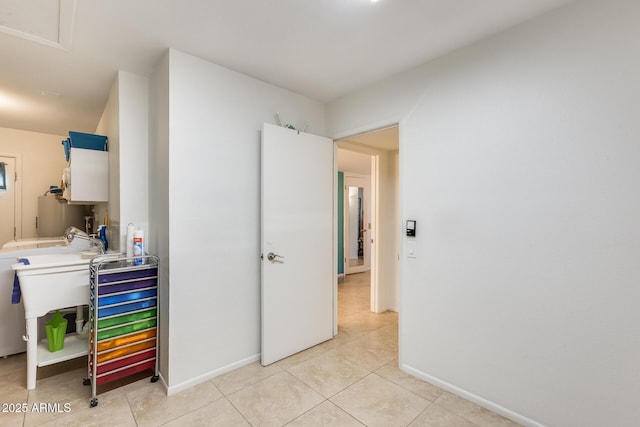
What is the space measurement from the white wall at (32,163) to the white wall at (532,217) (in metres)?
5.20

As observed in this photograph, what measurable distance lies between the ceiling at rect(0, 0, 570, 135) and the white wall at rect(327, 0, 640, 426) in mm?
281

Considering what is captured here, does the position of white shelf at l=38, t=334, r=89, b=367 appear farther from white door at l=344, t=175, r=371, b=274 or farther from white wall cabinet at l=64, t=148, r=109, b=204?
white door at l=344, t=175, r=371, b=274

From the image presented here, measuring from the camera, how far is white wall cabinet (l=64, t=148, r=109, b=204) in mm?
2600

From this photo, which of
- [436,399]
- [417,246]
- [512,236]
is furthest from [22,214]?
[512,236]

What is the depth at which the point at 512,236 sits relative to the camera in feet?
5.85

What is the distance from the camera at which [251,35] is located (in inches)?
74.2

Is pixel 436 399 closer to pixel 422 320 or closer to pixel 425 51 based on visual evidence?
pixel 422 320

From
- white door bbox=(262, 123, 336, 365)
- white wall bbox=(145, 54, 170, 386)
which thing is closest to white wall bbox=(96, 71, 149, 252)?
white wall bbox=(145, 54, 170, 386)

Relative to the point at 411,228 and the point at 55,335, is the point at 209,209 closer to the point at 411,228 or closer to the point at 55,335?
the point at 55,335

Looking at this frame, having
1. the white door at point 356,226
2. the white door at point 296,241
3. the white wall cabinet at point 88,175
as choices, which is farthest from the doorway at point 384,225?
the white wall cabinet at point 88,175

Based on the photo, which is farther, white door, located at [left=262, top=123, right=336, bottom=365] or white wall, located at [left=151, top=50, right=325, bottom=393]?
white door, located at [left=262, top=123, right=336, bottom=365]

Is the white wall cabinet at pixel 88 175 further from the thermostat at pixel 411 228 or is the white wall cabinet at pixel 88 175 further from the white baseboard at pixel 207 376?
the thermostat at pixel 411 228

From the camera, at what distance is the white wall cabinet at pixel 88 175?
2.60 metres

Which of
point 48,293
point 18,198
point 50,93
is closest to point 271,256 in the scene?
point 48,293
